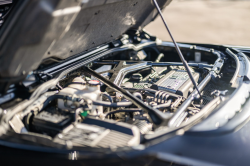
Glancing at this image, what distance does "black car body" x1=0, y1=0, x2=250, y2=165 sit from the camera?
4.69 ft

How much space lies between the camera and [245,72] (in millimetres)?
2246

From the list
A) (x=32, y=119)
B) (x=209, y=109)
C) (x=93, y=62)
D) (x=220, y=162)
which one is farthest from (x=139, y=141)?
(x=93, y=62)

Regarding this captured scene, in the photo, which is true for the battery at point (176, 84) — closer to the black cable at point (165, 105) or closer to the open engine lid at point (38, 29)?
the black cable at point (165, 105)

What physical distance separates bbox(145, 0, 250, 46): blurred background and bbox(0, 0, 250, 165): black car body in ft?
19.1

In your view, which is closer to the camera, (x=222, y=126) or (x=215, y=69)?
(x=222, y=126)

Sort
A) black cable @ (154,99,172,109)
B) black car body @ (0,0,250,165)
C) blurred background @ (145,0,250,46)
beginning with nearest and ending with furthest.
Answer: black car body @ (0,0,250,165) < black cable @ (154,99,172,109) < blurred background @ (145,0,250,46)

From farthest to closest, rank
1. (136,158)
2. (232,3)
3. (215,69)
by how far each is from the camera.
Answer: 1. (232,3)
2. (215,69)
3. (136,158)

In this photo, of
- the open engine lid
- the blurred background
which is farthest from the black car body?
the blurred background

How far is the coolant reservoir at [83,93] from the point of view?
1.83 meters

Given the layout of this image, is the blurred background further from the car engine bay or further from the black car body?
the black car body

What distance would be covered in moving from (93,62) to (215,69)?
1182 mm

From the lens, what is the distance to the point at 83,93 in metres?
1.89

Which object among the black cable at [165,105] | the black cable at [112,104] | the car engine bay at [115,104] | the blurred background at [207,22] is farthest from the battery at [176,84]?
the blurred background at [207,22]

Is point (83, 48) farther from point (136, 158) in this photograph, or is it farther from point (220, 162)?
point (220, 162)
